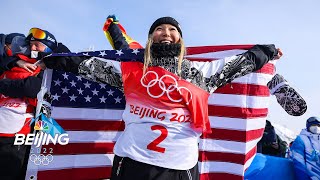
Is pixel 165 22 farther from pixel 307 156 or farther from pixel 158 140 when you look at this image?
pixel 307 156

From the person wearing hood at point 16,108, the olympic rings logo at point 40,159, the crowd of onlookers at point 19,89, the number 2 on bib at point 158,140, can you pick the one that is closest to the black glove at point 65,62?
the crowd of onlookers at point 19,89

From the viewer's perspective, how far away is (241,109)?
3.62 metres

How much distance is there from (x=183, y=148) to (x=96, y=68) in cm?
94

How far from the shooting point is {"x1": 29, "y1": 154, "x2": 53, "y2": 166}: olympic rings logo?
3.17 metres

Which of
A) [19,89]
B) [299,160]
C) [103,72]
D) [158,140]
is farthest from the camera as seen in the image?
[299,160]

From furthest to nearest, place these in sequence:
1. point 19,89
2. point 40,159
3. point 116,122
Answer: point 116,122 → point 40,159 → point 19,89

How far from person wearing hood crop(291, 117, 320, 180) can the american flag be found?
170 centimetres

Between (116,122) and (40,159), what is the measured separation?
88 cm

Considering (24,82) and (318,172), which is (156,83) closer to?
(24,82)

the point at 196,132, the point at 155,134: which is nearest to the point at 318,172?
the point at 196,132

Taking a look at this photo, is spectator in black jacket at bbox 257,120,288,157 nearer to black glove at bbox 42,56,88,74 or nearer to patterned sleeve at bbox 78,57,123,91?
patterned sleeve at bbox 78,57,123,91

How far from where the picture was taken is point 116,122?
343 cm

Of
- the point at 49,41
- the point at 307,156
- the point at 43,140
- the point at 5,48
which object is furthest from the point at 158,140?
the point at 307,156

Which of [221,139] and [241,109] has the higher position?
[241,109]
